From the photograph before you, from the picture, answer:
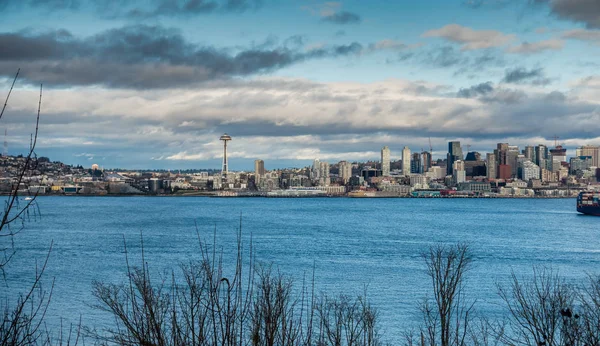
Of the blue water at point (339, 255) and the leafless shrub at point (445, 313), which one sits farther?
the blue water at point (339, 255)

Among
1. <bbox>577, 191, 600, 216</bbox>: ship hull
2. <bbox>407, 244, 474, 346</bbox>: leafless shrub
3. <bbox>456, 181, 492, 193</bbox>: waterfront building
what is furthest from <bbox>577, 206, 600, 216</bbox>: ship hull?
<bbox>456, 181, 492, 193</bbox>: waterfront building

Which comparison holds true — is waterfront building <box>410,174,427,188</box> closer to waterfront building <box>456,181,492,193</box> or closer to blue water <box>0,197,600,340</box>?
waterfront building <box>456,181,492,193</box>

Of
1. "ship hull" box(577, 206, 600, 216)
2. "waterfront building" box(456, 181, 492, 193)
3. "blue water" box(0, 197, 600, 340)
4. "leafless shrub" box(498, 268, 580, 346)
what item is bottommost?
"blue water" box(0, 197, 600, 340)

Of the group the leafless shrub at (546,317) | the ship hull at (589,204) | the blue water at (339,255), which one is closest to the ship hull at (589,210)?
the ship hull at (589,204)

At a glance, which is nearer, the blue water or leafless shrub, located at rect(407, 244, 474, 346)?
leafless shrub, located at rect(407, 244, 474, 346)

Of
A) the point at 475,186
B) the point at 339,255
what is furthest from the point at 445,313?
the point at 475,186

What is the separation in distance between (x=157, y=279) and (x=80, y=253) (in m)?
11.7

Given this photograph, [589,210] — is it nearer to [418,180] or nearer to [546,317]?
[546,317]

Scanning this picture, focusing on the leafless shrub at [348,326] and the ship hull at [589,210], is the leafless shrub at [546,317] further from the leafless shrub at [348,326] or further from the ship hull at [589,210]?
the ship hull at [589,210]

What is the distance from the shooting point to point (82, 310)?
19953mm

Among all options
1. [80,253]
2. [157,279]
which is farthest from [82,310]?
[80,253]

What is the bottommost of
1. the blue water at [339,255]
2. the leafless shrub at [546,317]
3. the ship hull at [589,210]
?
the blue water at [339,255]

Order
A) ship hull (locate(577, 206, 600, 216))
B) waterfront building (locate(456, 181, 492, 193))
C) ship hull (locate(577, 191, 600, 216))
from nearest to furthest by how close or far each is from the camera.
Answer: ship hull (locate(577, 206, 600, 216)) < ship hull (locate(577, 191, 600, 216)) < waterfront building (locate(456, 181, 492, 193))

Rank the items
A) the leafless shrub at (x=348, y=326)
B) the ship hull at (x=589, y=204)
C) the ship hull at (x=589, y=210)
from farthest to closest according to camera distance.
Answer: the ship hull at (x=589, y=204) < the ship hull at (x=589, y=210) < the leafless shrub at (x=348, y=326)
